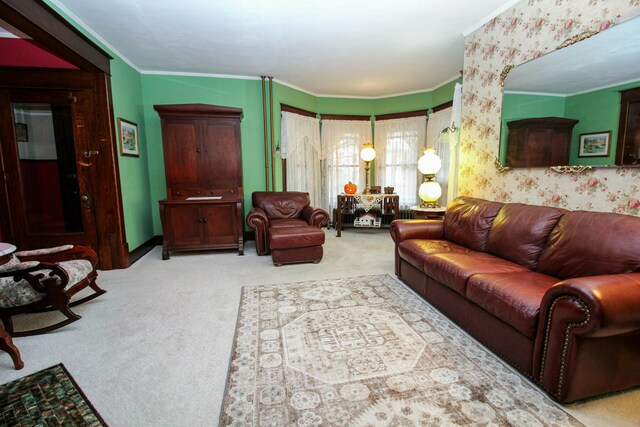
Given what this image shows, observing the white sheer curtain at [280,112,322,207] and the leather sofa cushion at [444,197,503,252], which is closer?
the leather sofa cushion at [444,197,503,252]

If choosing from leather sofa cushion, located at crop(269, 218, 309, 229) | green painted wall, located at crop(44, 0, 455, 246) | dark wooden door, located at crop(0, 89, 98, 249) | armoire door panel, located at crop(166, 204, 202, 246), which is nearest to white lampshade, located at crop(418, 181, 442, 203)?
leather sofa cushion, located at crop(269, 218, 309, 229)

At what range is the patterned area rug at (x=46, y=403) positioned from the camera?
4.59 ft

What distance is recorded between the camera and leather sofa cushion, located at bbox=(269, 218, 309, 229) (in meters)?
3.97

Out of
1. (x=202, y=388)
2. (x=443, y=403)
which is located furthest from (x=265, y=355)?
(x=443, y=403)

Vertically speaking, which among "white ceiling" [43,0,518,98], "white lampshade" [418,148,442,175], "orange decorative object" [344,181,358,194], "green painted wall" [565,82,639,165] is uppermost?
"white ceiling" [43,0,518,98]

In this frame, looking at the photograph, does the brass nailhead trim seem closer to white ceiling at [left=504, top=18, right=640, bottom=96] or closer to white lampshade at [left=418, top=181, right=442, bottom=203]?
white ceiling at [left=504, top=18, right=640, bottom=96]

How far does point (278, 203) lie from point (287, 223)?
59 cm

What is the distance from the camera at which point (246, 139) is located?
4875mm

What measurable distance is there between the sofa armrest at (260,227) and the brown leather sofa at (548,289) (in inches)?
78.1

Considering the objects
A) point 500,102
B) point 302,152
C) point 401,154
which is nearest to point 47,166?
point 302,152

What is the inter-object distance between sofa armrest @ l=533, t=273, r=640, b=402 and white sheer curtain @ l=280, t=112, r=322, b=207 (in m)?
4.38

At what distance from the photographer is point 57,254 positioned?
261 cm

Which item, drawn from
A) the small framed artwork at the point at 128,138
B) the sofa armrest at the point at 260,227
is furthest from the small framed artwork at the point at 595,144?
the small framed artwork at the point at 128,138

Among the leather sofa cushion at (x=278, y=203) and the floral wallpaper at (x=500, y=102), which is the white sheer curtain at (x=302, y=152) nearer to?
the leather sofa cushion at (x=278, y=203)
